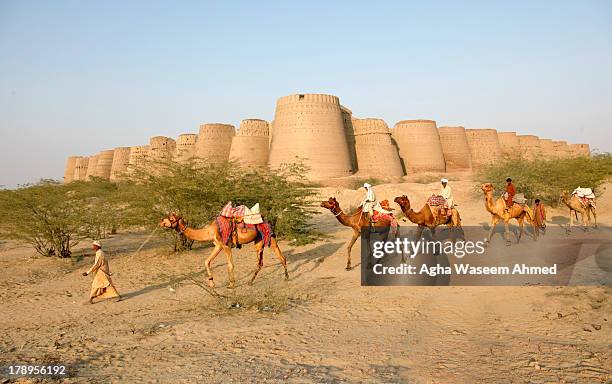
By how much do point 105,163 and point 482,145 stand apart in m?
42.7

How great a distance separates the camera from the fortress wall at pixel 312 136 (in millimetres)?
27344

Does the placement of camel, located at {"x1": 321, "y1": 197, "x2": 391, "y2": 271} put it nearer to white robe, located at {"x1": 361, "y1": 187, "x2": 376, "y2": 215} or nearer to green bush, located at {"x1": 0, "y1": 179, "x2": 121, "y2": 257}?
white robe, located at {"x1": 361, "y1": 187, "x2": 376, "y2": 215}

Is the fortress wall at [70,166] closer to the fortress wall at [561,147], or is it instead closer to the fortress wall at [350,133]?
the fortress wall at [350,133]

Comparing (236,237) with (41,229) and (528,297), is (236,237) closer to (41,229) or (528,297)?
(528,297)

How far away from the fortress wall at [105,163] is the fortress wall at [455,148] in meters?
38.3

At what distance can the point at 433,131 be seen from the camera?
35.4 meters

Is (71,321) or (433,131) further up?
(433,131)

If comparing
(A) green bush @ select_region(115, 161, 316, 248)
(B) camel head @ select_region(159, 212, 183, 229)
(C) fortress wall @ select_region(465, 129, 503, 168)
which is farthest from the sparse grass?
(B) camel head @ select_region(159, 212, 183, 229)

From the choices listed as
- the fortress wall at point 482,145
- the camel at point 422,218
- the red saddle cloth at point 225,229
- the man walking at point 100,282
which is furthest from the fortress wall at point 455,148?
the man walking at point 100,282

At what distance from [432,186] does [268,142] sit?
47.6 feet

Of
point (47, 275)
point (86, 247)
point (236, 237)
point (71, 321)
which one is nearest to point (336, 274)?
point (236, 237)

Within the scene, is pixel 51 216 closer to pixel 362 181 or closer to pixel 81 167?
pixel 362 181

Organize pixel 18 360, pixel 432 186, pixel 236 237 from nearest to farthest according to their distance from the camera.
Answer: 1. pixel 18 360
2. pixel 236 237
3. pixel 432 186

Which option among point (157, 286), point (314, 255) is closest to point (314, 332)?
point (157, 286)
